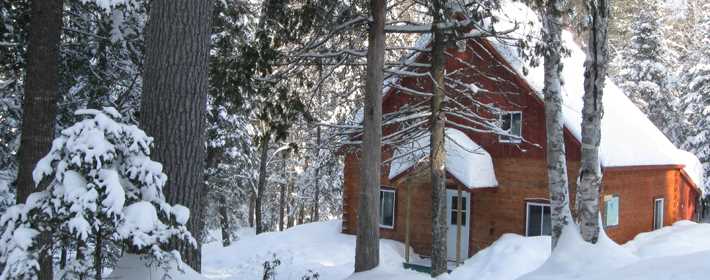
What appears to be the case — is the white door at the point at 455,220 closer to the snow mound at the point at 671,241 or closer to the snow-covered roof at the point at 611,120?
the snow-covered roof at the point at 611,120

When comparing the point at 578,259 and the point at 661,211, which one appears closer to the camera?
the point at 578,259

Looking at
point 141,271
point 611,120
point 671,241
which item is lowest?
point 671,241

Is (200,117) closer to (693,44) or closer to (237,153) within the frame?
(237,153)

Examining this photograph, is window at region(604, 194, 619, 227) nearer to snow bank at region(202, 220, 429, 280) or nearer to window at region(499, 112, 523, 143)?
window at region(499, 112, 523, 143)

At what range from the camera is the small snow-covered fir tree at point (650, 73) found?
101ft

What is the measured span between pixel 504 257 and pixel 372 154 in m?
6.04

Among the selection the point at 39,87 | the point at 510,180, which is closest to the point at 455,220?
the point at 510,180

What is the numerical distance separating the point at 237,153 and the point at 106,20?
12.8 metres

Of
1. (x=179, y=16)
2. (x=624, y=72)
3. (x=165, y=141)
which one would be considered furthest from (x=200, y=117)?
(x=624, y=72)

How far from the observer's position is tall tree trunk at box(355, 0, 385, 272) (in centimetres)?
998

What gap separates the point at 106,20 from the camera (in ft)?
32.2

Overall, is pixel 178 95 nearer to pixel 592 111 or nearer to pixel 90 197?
pixel 90 197

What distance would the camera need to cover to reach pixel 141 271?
5527mm

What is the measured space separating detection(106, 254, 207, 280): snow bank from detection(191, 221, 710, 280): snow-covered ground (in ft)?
10.3
